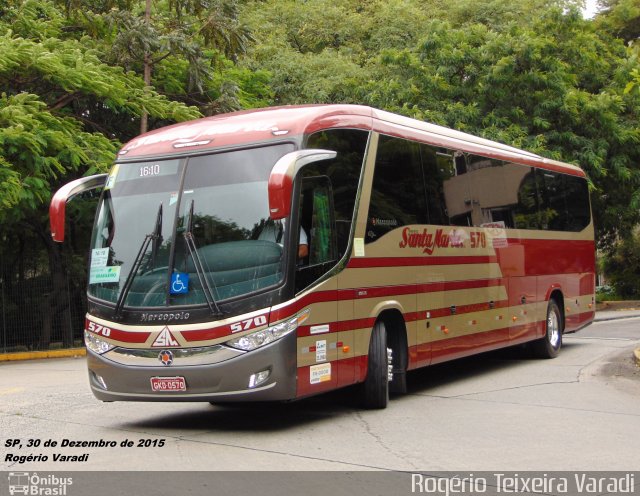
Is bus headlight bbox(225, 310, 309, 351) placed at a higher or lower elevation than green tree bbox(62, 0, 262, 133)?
lower

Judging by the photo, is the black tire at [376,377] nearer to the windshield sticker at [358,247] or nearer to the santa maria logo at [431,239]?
the windshield sticker at [358,247]

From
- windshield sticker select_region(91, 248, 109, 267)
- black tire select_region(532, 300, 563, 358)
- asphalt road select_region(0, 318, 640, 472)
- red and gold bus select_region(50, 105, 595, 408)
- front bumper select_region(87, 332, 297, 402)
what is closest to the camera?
asphalt road select_region(0, 318, 640, 472)

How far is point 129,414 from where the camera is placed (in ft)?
35.3

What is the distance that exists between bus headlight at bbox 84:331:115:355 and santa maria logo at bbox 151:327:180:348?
63cm

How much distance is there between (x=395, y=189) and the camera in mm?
11195

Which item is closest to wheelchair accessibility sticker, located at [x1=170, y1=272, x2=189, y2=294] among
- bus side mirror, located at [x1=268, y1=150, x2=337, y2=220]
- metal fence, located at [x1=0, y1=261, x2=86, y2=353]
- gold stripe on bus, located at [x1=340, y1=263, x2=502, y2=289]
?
bus side mirror, located at [x1=268, y1=150, x2=337, y2=220]

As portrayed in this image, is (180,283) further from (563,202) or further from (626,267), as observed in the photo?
(626,267)

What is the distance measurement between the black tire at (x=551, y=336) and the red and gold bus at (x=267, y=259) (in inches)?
176

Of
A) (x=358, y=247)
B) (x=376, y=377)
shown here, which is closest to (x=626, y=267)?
(x=376, y=377)

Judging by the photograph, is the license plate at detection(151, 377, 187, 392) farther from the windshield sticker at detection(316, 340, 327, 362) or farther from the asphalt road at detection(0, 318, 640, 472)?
the windshield sticker at detection(316, 340, 327, 362)

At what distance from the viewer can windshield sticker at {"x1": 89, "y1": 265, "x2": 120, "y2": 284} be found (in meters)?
9.53

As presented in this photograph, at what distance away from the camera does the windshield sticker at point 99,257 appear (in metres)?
9.69

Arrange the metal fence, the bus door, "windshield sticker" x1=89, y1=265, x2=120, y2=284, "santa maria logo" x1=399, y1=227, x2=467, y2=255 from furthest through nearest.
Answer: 1. the metal fence
2. "santa maria logo" x1=399, y1=227, x2=467, y2=255
3. "windshield sticker" x1=89, y1=265, x2=120, y2=284
4. the bus door

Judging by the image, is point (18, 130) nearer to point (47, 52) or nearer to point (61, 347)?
point (47, 52)
